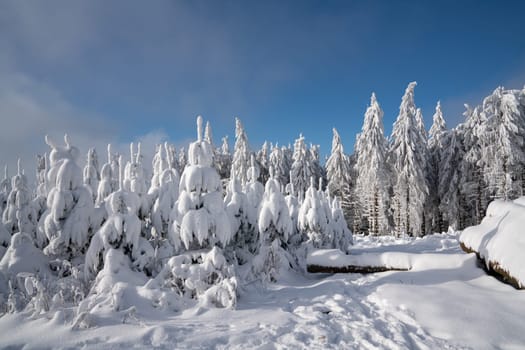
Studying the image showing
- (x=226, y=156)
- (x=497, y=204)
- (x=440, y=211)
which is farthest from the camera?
(x=226, y=156)

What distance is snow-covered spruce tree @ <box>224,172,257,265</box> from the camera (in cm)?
924

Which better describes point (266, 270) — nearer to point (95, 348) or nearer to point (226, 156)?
point (95, 348)

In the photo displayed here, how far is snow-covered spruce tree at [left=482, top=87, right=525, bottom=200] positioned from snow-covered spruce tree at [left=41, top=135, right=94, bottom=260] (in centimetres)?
2518

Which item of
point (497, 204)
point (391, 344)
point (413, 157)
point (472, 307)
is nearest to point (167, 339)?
point (391, 344)

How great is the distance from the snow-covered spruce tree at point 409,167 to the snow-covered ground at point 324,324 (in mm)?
19035

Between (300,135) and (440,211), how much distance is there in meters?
16.1

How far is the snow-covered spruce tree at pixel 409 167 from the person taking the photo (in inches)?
934

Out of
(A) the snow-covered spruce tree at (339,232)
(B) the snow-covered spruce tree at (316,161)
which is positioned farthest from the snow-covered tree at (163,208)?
(B) the snow-covered spruce tree at (316,161)

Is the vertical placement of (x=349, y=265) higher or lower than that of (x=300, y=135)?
lower

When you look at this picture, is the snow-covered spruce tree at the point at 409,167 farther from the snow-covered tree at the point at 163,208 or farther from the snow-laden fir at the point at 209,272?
the snow-covered tree at the point at 163,208

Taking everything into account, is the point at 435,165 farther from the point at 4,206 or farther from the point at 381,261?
the point at 4,206

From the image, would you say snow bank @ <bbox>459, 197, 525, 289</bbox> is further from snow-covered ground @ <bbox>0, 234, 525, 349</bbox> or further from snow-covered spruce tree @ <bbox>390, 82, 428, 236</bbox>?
snow-covered spruce tree @ <bbox>390, 82, 428, 236</bbox>

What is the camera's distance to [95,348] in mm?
4031

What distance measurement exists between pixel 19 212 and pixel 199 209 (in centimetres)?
855
